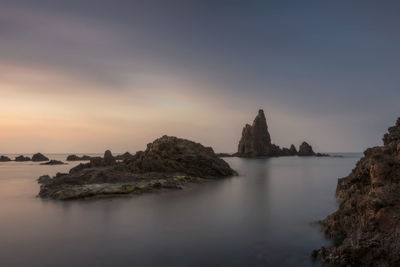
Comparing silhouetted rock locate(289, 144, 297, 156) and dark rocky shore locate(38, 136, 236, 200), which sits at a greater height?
silhouetted rock locate(289, 144, 297, 156)

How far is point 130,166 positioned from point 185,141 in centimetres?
1140

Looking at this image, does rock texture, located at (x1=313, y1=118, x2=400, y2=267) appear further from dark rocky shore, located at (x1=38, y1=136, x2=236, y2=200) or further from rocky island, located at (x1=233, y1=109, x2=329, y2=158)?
rocky island, located at (x1=233, y1=109, x2=329, y2=158)

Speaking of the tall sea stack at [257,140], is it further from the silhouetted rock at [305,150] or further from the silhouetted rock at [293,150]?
the silhouetted rock at [305,150]

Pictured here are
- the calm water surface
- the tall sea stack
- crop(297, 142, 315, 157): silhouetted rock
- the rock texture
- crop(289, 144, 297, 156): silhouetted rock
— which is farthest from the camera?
crop(289, 144, 297, 156): silhouetted rock

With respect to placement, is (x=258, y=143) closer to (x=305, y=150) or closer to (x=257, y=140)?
(x=257, y=140)

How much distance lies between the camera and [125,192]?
77.9ft

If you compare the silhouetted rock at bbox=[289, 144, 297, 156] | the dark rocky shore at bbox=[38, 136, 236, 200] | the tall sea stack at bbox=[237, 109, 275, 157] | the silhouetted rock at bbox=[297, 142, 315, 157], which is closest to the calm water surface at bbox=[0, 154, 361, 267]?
the dark rocky shore at bbox=[38, 136, 236, 200]

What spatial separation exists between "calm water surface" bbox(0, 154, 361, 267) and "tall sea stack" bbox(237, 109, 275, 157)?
149 meters

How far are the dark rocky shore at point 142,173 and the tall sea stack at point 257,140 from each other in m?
128

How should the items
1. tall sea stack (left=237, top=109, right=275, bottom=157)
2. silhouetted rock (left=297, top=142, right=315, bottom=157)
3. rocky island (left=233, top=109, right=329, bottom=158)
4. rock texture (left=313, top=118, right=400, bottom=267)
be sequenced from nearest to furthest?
rock texture (left=313, top=118, right=400, bottom=267), tall sea stack (left=237, top=109, right=275, bottom=157), rocky island (left=233, top=109, right=329, bottom=158), silhouetted rock (left=297, top=142, right=315, bottom=157)

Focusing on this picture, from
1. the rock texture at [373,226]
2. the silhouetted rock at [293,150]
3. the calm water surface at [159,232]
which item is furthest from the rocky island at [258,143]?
the rock texture at [373,226]

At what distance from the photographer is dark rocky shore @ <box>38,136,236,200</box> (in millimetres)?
23706

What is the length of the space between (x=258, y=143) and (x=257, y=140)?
Answer: 2.10m

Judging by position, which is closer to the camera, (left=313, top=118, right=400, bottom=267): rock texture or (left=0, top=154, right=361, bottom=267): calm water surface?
(left=313, top=118, right=400, bottom=267): rock texture
